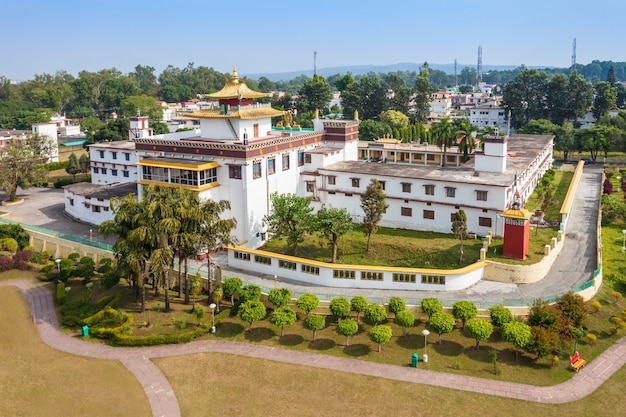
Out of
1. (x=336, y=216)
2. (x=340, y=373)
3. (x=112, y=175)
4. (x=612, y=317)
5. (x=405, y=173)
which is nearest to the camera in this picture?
(x=340, y=373)

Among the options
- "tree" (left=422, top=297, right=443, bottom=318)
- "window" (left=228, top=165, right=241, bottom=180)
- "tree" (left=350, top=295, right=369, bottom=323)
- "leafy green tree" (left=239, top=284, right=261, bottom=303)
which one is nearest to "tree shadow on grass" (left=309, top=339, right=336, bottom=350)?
"tree" (left=350, top=295, right=369, bottom=323)

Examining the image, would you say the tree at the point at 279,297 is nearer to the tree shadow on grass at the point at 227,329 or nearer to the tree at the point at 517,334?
the tree shadow on grass at the point at 227,329

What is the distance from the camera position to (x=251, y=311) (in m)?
27.0

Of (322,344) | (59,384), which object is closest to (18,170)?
(59,384)

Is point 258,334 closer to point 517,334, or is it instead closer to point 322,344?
point 322,344

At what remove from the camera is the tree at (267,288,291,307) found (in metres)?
27.9

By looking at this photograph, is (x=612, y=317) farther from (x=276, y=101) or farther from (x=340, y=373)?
(x=276, y=101)

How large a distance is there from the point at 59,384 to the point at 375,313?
14607 mm

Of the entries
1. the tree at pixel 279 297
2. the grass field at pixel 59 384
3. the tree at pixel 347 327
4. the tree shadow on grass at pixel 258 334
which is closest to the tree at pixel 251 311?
the tree shadow on grass at pixel 258 334

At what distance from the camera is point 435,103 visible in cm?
13588

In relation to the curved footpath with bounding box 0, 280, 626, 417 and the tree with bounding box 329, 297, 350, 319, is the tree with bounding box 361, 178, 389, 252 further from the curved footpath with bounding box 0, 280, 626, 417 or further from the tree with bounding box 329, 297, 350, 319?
the curved footpath with bounding box 0, 280, 626, 417

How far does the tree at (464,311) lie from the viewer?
1032 inches

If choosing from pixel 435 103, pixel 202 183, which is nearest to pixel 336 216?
pixel 202 183

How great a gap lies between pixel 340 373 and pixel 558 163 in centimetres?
5108
